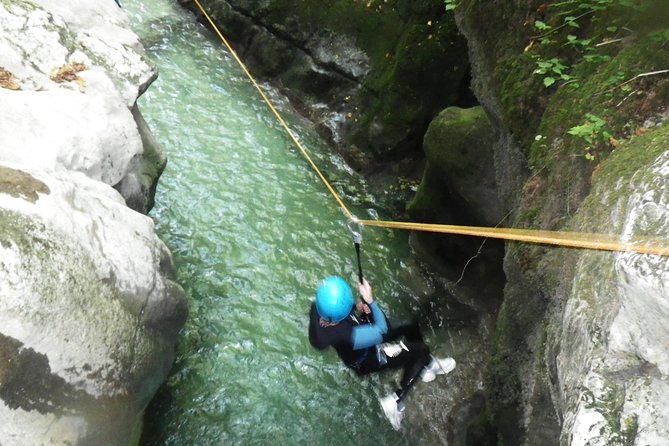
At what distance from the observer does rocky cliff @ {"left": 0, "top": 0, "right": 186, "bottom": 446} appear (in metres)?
3.22

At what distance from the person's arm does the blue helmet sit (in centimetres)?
34

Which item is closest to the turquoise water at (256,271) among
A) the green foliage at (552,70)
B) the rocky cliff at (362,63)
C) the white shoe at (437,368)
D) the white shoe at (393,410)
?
the white shoe at (393,410)

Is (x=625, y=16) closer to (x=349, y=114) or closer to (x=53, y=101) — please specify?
(x=53, y=101)

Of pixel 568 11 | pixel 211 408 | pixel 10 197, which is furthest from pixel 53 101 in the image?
pixel 568 11

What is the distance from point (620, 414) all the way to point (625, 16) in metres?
3.82

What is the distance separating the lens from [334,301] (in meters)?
5.17

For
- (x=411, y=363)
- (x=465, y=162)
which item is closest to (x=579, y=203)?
(x=411, y=363)

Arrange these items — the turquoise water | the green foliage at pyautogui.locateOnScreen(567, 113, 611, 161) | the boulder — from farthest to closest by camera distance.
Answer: the turquoise water < the green foliage at pyautogui.locateOnScreen(567, 113, 611, 161) < the boulder

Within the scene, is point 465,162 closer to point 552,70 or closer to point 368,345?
point 552,70

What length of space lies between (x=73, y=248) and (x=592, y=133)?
14.6 ft

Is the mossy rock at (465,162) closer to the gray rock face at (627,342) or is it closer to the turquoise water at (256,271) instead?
the turquoise water at (256,271)

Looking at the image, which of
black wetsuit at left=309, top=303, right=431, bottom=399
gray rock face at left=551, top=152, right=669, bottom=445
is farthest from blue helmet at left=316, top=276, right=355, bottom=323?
gray rock face at left=551, top=152, right=669, bottom=445

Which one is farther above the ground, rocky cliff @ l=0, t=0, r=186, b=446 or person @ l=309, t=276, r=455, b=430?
rocky cliff @ l=0, t=0, r=186, b=446

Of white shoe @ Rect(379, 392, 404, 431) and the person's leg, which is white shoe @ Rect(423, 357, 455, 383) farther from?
white shoe @ Rect(379, 392, 404, 431)
